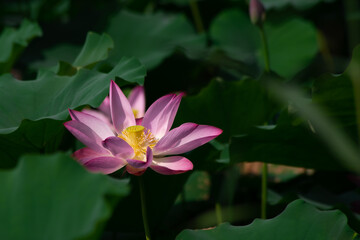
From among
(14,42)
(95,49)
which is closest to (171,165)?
(95,49)

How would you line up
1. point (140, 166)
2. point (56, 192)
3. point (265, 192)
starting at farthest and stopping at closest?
point (265, 192) < point (140, 166) < point (56, 192)

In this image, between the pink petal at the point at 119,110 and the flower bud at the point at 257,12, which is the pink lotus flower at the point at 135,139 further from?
the flower bud at the point at 257,12

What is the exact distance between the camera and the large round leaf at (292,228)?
839 mm

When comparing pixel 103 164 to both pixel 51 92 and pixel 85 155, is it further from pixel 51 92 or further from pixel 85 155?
pixel 51 92

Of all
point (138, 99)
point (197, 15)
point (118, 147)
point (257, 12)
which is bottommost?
point (197, 15)

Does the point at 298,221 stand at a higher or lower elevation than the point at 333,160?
higher

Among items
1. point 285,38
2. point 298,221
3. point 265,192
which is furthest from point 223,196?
point 285,38

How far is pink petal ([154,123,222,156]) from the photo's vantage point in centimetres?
83

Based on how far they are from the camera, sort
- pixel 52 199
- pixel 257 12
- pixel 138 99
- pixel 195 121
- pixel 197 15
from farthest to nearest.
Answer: pixel 197 15, pixel 138 99, pixel 257 12, pixel 195 121, pixel 52 199

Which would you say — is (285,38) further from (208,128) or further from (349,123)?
(208,128)

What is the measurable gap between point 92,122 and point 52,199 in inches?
10.4

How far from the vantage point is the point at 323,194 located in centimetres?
130

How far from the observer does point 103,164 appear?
31.2 inches

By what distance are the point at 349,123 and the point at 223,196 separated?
0.49 metres
